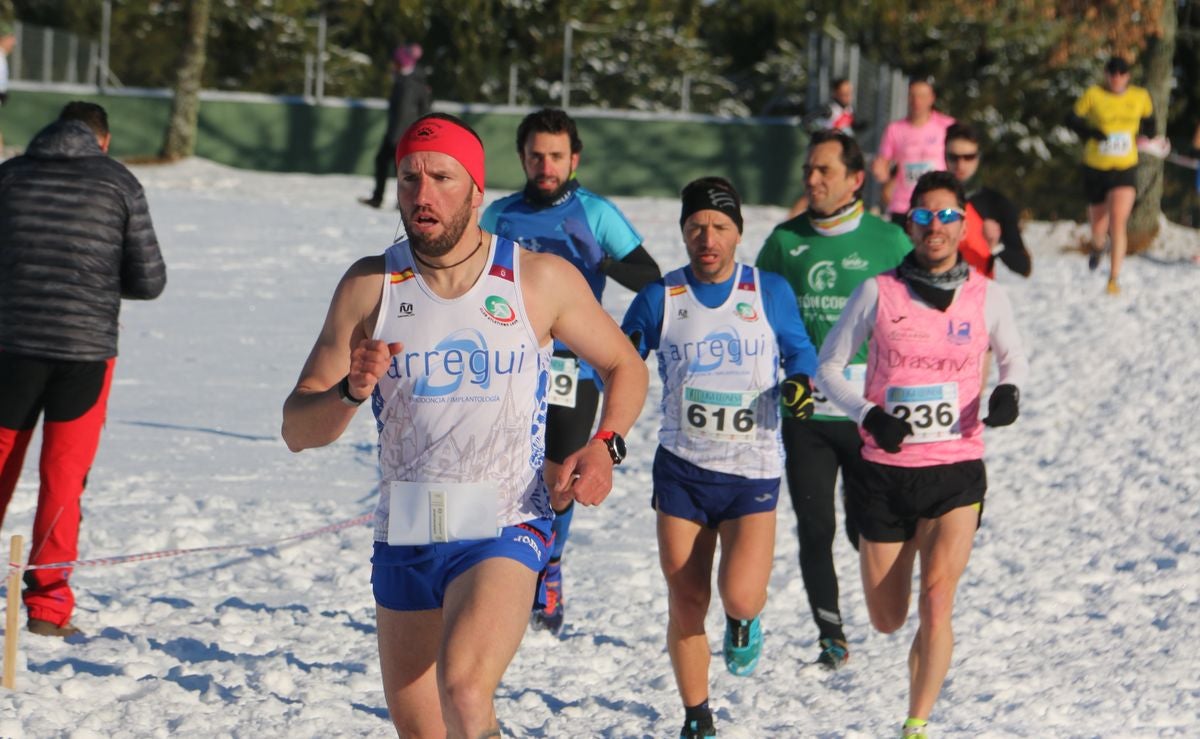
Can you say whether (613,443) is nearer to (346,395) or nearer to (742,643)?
(346,395)

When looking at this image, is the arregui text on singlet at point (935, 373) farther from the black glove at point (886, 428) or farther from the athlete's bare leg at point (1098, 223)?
the athlete's bare leg at point (1098, 223)

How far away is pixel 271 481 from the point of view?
404 inches

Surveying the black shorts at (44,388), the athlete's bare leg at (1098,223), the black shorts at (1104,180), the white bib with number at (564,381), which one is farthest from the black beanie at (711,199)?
the athlete's bare leg at (1098,223)

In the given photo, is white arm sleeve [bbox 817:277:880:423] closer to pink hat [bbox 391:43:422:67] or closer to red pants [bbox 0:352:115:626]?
red pants [bbox 0:352:115:626]

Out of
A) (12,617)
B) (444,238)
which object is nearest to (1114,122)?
(12,617)

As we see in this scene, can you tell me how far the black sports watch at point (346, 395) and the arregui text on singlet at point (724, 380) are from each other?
2270 millimetres

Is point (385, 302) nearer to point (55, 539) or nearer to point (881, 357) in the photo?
point (881, 357)

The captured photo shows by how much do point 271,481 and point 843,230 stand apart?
13.7 feet

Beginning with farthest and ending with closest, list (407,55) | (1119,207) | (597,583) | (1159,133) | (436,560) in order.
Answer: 1. (407,55)
2. (1159,133)
3. (1119,207)
4. (597,583)
5. (436,560)

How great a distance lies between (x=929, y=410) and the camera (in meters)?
6.27

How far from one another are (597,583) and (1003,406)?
117 inches

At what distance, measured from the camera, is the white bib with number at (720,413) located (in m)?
6.36

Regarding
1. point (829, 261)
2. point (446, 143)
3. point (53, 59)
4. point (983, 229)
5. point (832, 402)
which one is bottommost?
point (832, 402)

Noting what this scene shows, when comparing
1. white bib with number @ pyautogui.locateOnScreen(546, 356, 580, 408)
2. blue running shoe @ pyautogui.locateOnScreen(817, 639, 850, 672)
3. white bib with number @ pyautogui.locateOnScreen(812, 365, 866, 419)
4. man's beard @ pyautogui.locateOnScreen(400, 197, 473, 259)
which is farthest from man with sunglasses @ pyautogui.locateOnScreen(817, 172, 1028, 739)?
man's beard @ pyautogui.locateOnScreen(400, 197, 473, 259)
